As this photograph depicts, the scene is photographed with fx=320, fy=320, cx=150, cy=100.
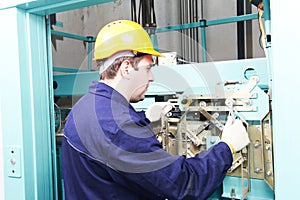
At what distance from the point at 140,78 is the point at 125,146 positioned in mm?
297

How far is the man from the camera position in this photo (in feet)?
3.07

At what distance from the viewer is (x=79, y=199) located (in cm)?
108

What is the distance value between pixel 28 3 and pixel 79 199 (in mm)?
754

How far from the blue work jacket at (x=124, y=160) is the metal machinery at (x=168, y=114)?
21 centimetres

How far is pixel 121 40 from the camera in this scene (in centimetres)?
108

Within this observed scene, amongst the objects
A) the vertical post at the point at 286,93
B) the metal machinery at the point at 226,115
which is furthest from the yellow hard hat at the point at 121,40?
the vertical post at the point at 286,93

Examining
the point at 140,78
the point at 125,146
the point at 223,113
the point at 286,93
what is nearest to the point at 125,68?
the point at 140,78

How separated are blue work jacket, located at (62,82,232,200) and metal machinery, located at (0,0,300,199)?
0.70 ft

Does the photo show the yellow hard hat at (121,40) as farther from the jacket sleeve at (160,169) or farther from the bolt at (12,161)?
the bolt at (12,161)

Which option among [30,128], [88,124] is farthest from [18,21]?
[88,124]

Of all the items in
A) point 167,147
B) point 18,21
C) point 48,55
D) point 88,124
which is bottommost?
point 167,147

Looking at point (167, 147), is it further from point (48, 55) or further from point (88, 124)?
→ point (48, 55)

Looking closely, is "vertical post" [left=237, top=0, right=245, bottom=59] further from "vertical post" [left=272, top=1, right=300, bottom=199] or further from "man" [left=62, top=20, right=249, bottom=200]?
"vertical post" [left=272, top=1, right=300, bottom=199]

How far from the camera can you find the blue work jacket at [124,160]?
932 millimetres
